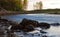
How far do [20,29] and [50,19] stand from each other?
69 centimetres

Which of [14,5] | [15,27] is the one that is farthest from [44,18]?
[14,5]

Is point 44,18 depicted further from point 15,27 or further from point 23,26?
point 15,27

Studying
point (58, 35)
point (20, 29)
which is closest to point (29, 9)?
point (20, 29)

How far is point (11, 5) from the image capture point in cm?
486

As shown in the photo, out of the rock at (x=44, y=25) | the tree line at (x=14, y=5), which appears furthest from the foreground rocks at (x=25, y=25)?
the tree line at (x=14, y=5)

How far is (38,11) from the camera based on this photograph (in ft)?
15.4

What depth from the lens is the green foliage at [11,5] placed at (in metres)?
4.75

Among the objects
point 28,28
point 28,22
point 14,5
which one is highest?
point 14,5

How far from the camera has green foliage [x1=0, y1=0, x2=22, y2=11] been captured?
4755 mm

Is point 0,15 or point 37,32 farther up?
point 0,15


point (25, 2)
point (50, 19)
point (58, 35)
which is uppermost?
point (25, 2)

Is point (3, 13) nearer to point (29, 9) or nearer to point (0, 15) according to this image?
point (0, 15)

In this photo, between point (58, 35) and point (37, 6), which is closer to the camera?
point (58, 35)

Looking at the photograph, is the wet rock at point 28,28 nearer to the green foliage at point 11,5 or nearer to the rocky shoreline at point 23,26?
the rocky shoreline at point 23,26
